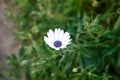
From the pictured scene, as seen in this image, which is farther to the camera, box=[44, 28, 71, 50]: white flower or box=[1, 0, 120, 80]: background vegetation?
box=[1, 0, 120, 80]: background vegetation

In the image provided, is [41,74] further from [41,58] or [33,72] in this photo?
[41,58]

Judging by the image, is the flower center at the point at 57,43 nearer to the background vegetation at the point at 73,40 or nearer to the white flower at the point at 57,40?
the white flower at the point at 57,40

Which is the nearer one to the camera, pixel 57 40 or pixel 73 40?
pixel 57 40

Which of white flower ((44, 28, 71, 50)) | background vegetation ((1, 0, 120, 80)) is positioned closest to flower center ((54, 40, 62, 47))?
white flower ((44, 28, 71, 50))

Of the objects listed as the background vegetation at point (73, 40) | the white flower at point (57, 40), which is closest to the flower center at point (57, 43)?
the white flower at point (57, 40)

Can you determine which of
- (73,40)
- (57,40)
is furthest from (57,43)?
(73,40)

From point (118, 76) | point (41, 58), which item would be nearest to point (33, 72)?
point (41, 58)

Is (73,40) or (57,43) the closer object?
(57,43)

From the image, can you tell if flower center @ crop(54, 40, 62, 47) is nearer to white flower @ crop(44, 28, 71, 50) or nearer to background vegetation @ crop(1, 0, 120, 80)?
white flower @ crop(44, 28, 71, 50)

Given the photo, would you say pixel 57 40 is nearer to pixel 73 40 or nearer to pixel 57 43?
pixel 57 43
